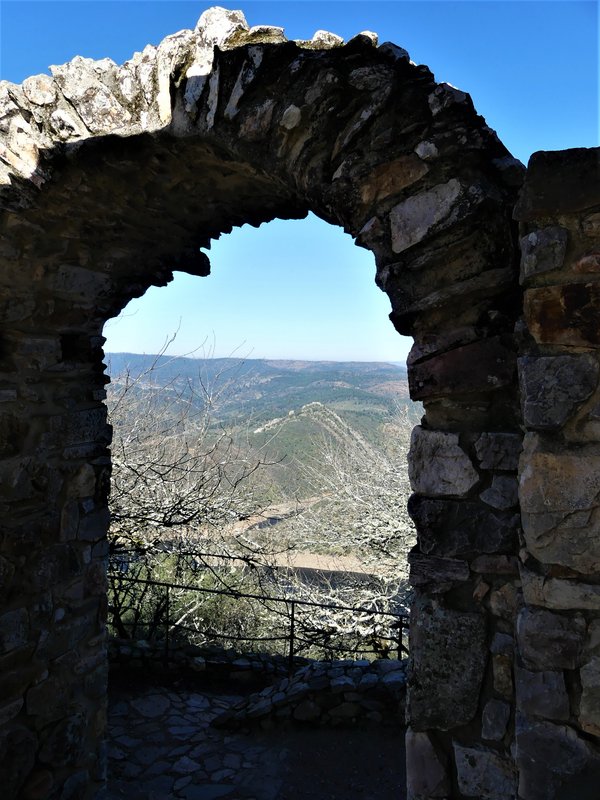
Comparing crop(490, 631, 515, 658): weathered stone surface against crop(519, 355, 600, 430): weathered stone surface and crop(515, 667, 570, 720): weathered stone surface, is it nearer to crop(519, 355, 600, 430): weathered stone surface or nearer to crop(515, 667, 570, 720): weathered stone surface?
crop(515, 667, 570, 720): weathered stone surface

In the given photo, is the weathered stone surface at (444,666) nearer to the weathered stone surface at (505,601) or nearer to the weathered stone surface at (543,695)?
the weathered stone surface at (505,601)

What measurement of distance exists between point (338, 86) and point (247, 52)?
14.5 inches

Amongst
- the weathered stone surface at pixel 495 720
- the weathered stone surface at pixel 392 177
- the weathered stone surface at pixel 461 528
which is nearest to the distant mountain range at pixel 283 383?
the weathered stone surface at pixel 392 177

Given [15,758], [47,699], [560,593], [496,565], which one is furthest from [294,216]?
[15,758]

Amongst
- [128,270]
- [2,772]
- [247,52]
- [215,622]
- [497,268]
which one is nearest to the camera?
[497,268]

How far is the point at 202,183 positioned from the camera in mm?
2318

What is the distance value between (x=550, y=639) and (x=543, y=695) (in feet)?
0.43

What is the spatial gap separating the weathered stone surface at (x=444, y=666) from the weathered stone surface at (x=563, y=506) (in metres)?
0.36

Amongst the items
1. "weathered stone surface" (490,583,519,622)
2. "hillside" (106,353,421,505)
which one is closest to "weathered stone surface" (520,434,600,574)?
"weathered stone surface" (490,583,519,622)

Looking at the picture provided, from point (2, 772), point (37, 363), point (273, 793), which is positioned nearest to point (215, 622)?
point (273, 793)

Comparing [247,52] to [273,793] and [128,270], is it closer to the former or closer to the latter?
[128,270]

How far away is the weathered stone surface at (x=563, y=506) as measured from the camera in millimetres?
1293

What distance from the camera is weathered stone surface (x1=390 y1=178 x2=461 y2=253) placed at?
1568 millimetres

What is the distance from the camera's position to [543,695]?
134 cm
